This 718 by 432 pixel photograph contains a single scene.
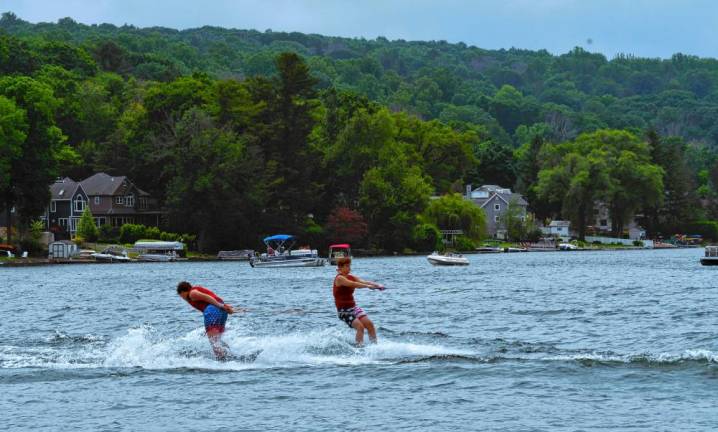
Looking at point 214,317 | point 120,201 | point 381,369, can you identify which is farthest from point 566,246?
point 214,317

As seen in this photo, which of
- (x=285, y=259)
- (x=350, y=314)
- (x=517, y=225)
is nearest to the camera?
(x=350, y=314)

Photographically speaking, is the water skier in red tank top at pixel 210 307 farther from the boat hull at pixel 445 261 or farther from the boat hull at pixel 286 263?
the boat hull at pixel 445 261

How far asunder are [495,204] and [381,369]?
490ft

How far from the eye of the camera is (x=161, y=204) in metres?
131

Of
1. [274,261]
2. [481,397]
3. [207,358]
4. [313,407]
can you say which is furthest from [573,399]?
[274,261]

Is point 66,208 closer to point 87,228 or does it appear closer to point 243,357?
point 87,228

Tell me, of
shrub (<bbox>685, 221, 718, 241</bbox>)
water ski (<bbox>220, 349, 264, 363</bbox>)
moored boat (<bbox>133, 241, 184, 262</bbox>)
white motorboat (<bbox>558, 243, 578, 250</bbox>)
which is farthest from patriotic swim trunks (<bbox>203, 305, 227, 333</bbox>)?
shrub (<bbox>685, 221, 718, 241</bbox>)

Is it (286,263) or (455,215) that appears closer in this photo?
(286,263)

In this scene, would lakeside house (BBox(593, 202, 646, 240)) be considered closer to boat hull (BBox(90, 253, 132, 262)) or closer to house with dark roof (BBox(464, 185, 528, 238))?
house with dark roof (BBox(464, 185, 528, 238))

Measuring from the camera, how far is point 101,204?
433 feet

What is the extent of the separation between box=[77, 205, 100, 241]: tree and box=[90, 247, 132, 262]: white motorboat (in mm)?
8380

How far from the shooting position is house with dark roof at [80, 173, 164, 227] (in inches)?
5148

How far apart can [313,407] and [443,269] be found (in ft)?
231

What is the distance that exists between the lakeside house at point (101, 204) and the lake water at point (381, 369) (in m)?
80.7
